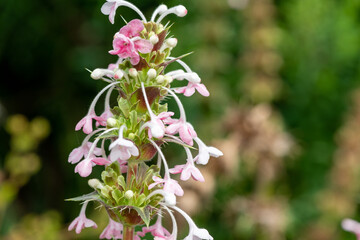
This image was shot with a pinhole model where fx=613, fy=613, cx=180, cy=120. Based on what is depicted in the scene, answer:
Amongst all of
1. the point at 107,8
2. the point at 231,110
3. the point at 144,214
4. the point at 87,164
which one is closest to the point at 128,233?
the point at 144,214

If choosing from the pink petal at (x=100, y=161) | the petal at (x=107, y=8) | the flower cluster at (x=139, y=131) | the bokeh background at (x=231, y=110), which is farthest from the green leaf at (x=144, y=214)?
the bokeh background at (x=231, y=110)

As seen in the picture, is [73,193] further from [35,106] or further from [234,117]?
[234,117]

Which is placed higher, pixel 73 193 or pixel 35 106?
pixel 35 106

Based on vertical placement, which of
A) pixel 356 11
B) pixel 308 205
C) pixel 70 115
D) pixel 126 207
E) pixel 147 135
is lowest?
pixel 126 207

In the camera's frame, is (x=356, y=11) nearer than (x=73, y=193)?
No

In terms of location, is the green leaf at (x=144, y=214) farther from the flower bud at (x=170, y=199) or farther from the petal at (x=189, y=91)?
the petal at (x=189, y=91)

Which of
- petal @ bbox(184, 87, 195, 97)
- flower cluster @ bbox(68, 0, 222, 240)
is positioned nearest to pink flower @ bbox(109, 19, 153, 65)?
flower cluster @ bbox(68, 0, 222, 240)

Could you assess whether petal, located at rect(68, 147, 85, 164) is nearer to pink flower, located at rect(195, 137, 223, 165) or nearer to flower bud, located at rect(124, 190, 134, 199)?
flower bud, located at rect(124, 190, 134, 199)

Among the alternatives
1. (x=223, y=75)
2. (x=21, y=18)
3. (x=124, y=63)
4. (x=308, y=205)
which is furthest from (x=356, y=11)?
(x=124, y=63)
